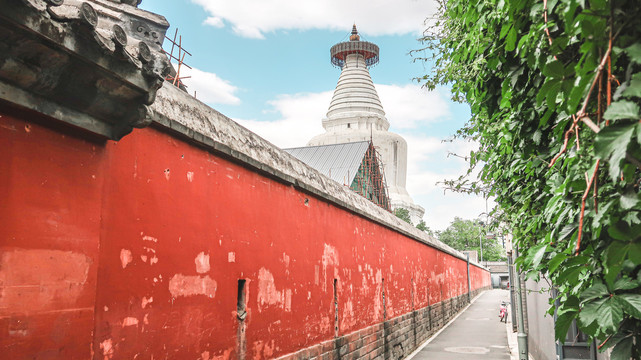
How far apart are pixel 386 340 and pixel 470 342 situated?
5.35 metres

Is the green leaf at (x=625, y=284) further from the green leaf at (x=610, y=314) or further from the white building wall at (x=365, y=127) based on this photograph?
the white building wall at (x=365, y=127)

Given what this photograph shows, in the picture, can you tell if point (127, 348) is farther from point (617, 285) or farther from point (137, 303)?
point (617, 285)

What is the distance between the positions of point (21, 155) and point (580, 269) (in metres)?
3.06

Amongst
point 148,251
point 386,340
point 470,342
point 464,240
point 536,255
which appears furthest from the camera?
point 464,240

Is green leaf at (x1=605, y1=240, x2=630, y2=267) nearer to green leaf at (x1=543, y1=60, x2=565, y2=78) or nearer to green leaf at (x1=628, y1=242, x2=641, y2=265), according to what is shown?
green leaf at (x1=628, y1=242, x2=641, y2=265)

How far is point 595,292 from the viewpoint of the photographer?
1.92m

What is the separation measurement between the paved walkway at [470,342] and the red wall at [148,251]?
22.1 ft

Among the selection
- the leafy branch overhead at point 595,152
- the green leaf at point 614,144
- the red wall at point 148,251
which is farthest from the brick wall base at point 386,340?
the green leaf at point 614,144

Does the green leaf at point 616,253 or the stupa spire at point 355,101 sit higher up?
the stupa spire at point 355,101

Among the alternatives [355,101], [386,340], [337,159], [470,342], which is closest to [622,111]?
[386,340]

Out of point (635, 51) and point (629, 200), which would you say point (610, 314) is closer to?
point (629, 200)

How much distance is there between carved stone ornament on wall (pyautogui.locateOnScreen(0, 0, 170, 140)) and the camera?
8.15ft

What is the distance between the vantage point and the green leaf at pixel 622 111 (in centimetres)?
143

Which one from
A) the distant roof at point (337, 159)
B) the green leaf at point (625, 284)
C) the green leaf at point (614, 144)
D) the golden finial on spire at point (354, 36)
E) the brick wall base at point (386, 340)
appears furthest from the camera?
the golden finial on spire at point (354, 36)
